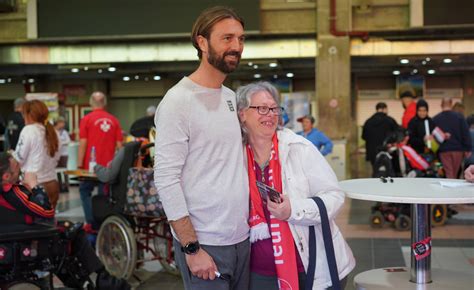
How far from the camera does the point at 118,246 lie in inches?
215

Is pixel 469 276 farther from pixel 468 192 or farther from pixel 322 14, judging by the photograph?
pixel 322 14

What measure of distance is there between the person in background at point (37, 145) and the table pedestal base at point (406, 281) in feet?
10.5

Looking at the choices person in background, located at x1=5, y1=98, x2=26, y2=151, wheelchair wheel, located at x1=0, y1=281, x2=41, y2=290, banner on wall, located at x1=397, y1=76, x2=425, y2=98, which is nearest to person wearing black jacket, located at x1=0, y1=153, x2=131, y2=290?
wheelchair wheel, located at x1=0, y1=281, x2=41, y2=290

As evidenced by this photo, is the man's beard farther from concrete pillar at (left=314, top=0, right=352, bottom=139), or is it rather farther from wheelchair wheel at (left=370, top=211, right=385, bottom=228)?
concrete pillar at (left=314, top=0, right=352, bottom=139)

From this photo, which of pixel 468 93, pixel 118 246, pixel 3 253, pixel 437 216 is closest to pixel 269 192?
pixel 3 253

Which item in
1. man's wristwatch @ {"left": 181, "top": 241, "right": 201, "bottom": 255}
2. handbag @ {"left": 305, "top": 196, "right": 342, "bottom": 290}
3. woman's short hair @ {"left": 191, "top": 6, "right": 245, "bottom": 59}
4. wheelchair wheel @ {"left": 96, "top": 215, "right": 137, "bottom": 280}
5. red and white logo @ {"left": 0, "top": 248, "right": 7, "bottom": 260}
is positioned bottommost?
wheelchair wheel @ {"left": 96, "top": 215, "right": 137, "bottom": 280}

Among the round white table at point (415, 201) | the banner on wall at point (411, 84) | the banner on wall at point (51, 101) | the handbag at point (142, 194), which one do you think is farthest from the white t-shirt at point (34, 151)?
the banner on wall at point (411, 84)

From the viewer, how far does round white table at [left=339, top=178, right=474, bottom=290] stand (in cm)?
310

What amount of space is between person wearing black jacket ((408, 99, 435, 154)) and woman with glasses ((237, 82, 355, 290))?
5.93 metres

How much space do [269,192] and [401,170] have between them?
5734 mm

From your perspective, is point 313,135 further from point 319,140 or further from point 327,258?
point 327,258

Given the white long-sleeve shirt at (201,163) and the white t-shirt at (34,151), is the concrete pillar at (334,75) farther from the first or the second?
the white long-sleeve shirt at (201,163)

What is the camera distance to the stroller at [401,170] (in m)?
7.61

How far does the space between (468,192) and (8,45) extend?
13.5 meters
